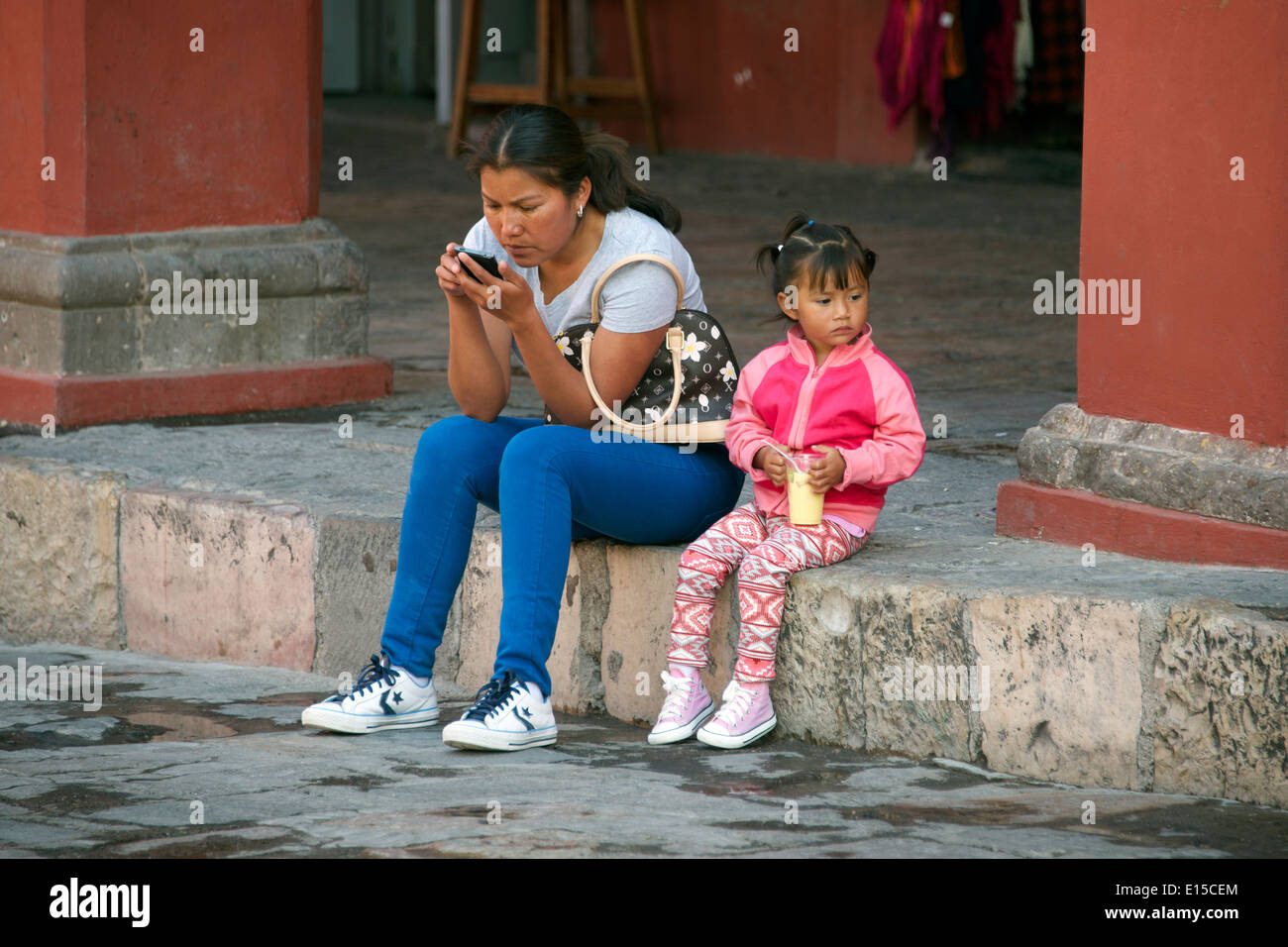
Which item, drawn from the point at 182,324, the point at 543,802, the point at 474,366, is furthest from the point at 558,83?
the point at 543,802

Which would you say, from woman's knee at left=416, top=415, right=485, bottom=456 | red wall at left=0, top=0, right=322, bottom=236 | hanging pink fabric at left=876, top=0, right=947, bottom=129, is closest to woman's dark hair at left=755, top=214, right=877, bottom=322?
woman's knee at left=416, top=415, right=485, bottom=456

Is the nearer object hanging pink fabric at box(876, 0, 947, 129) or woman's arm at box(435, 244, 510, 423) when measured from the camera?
woman's arm at box(435, 244, 510, 423)

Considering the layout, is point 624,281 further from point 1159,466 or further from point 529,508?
point 1159,466

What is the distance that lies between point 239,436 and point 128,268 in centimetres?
57

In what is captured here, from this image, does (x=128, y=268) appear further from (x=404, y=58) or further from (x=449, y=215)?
(x=404, y=58)

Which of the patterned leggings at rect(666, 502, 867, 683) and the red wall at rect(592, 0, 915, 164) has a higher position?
the red wall at rect(592, 0, 915, 164)

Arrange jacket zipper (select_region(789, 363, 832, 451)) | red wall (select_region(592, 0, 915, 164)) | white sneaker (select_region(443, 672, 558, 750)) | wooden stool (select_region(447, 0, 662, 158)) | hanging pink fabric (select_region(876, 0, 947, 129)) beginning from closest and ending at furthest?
white sneaker (select_region(443, 672, 558, 750)), jacket zipper (select_region(789, 363, 832, 451)), hanging pink fabric (select_region(876, 0, 947, 129)), red wall (select_region(592, 0, 915, 164)), wooden stool (select_region(447, 0, 662, 158))

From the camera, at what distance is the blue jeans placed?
345 centimetres

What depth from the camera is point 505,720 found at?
3377 millimetres

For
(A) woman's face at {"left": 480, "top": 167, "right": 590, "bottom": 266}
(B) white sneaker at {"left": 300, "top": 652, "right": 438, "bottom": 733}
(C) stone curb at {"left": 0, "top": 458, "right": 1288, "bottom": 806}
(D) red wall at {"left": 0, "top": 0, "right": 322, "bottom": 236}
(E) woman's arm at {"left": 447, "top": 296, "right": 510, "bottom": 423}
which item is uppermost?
(D) red wall at {"left": 0, "top": 0, "right": 322, "bottom": 236}

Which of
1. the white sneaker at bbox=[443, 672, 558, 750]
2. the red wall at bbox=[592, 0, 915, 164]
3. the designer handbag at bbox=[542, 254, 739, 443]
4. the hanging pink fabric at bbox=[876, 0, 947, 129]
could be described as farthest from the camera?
the red wall at bbox=[592, 0, 915, 164]

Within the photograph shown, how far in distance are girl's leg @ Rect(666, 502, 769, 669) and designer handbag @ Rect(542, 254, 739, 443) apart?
0.77 feet

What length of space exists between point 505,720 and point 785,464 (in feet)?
2.19

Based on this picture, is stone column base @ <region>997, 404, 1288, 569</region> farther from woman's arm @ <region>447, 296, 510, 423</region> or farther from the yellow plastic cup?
woman's arm @ <region>447, 296, 510, 423</region>
